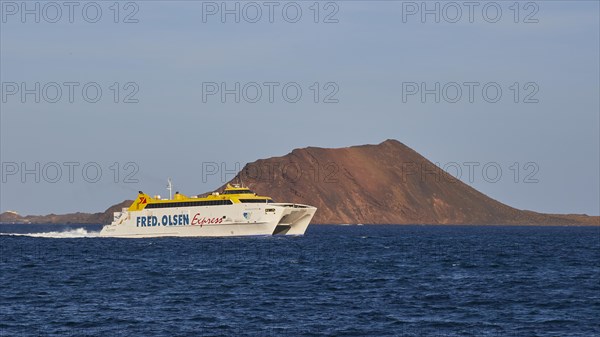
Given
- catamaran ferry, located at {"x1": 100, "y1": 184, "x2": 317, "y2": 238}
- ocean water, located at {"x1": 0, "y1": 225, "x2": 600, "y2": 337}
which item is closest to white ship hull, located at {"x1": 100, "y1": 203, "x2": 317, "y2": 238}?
catamaran ferry, located at {"x1": 100, "y1": 184, "x2": 317, "y2": 238}

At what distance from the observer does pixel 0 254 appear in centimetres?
9331

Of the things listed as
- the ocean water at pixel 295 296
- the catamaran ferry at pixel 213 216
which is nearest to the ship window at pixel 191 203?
the catamaran ferry at pixel 213 216

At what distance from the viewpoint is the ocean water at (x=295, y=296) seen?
39000mm

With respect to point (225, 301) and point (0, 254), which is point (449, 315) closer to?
point (225, 301)

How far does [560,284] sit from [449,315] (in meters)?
19.3

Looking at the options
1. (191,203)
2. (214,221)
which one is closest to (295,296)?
(214,221)

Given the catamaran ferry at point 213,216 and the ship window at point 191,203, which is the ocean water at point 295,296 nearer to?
the catamaran ferry at point 213,216

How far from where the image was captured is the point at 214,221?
393 ft

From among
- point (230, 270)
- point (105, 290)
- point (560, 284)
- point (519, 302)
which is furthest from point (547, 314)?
point (230, 270)

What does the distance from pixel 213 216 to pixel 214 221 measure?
2.24ft

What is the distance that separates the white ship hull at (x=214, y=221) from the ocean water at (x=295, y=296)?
103 ft

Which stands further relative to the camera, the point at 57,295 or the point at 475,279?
the point at 475,279

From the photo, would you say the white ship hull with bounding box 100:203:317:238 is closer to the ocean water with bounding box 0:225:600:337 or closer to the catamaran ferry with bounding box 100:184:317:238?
the catamaran ferry with bounding box 100:184:317:238

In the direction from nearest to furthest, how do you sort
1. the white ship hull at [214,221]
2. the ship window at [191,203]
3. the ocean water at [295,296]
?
the ocean water at [295,296]
the white ship hull at [214,221]
the ship window at [191,203]
